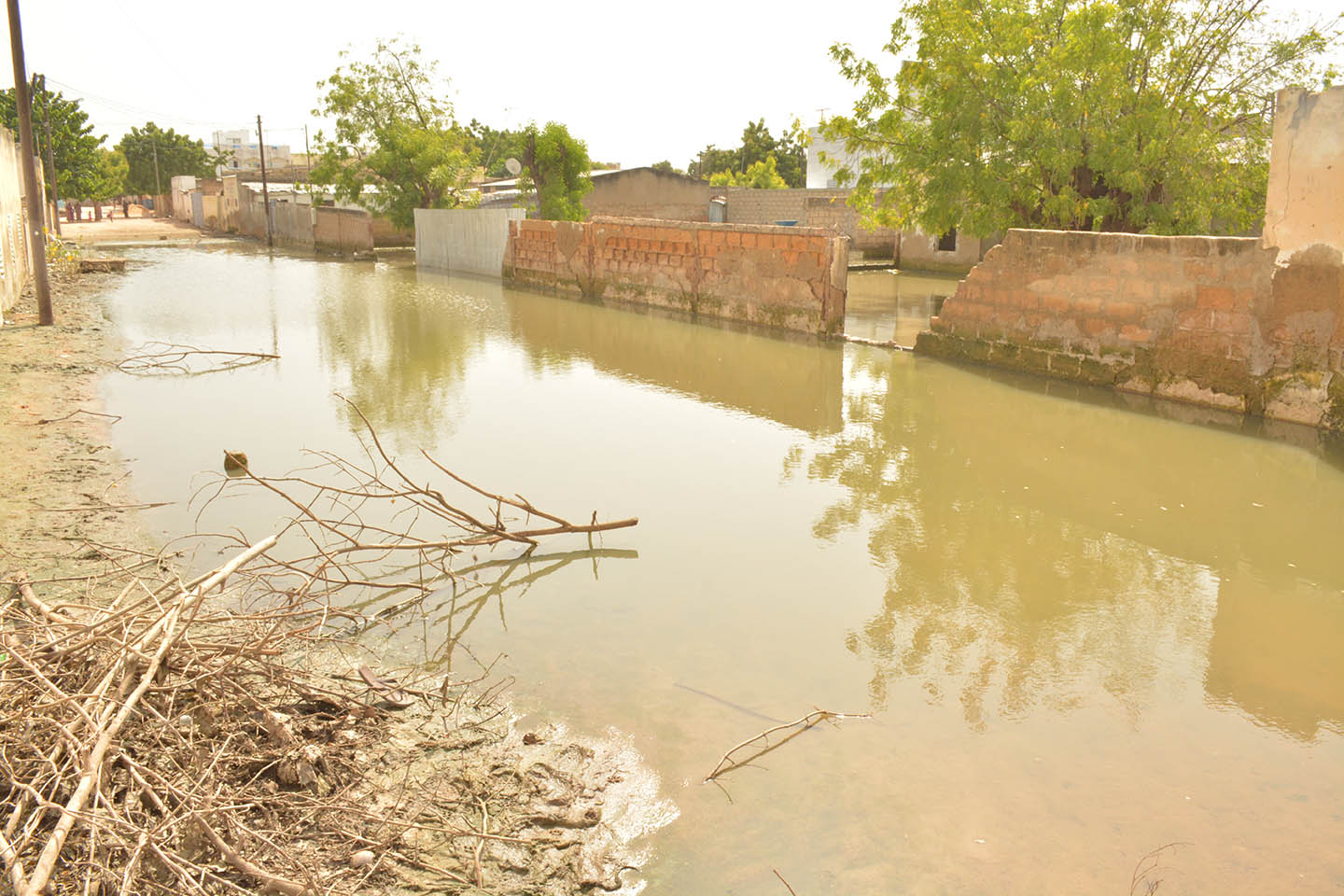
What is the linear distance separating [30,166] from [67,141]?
1358 inches

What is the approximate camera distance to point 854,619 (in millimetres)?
5176

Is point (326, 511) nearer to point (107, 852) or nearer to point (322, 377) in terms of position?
point (107, 852)

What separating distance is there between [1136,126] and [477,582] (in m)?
10.9

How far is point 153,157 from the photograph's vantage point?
6612 centimetres

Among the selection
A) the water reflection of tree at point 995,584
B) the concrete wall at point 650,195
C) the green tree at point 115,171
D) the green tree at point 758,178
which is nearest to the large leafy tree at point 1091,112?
the water reflection of tree at point 995,584

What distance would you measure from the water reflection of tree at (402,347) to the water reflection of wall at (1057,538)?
380 centimetres

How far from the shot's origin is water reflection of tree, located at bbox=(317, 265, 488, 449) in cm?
959

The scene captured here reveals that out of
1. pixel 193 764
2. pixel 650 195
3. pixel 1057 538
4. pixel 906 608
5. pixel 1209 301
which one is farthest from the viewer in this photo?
pixel 650 195

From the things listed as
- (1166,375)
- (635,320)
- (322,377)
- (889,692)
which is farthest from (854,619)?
(635,320)

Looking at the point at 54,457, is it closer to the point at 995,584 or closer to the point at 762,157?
the point at 995,584

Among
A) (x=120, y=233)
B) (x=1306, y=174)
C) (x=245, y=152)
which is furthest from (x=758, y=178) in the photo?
(x=245, y=152)

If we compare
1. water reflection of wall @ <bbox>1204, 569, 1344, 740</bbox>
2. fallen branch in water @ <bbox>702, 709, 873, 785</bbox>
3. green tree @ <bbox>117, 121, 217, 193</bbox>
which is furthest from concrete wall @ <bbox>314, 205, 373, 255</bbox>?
green tree @ <bbox>117, 121, 217, 193</bbox>

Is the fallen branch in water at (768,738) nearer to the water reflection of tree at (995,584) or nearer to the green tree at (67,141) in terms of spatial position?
the water reflection of tree at (995,584)

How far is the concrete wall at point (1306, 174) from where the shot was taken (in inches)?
326
